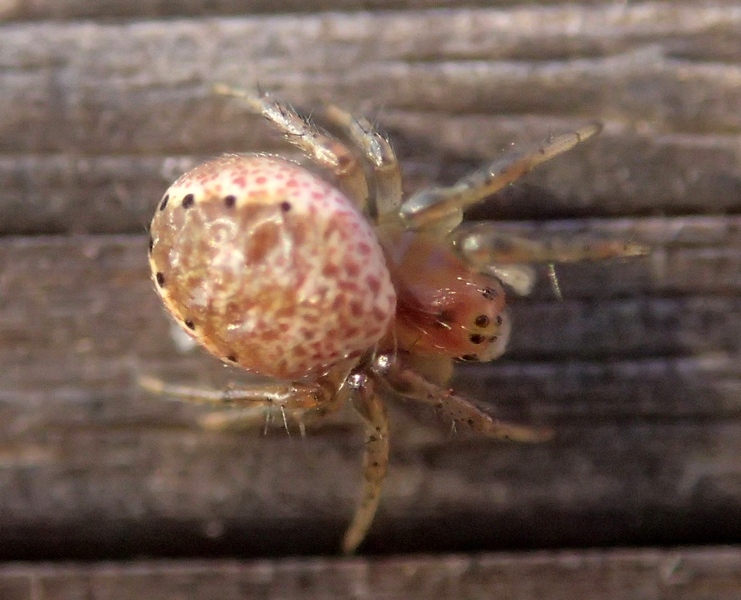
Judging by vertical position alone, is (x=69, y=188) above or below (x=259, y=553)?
above

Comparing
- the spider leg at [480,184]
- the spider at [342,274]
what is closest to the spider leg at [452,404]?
the spider at [342,274]

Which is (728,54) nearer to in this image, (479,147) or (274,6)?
(479,147)

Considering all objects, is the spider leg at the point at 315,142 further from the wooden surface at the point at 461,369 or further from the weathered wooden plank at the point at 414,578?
the weathered wooden plank at the point at 414,578

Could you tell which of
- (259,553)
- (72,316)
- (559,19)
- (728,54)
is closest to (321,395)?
(259,553)

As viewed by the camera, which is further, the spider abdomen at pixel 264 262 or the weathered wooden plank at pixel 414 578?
the weathered wooden plank at pixel 414 578

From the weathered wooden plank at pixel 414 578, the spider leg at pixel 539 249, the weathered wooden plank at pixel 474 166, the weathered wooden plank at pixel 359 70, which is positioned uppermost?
the weathered wooden plank at pixel 359 70

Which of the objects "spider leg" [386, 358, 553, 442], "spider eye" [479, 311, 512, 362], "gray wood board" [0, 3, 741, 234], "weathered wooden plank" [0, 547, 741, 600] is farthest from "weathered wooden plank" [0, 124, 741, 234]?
"weathered wooden plank" [0, 547, 741, 600]

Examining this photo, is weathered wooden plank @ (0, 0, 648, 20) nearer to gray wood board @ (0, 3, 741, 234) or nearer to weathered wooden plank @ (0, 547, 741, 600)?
gray wood board @ (0, 3, 741, 234)
